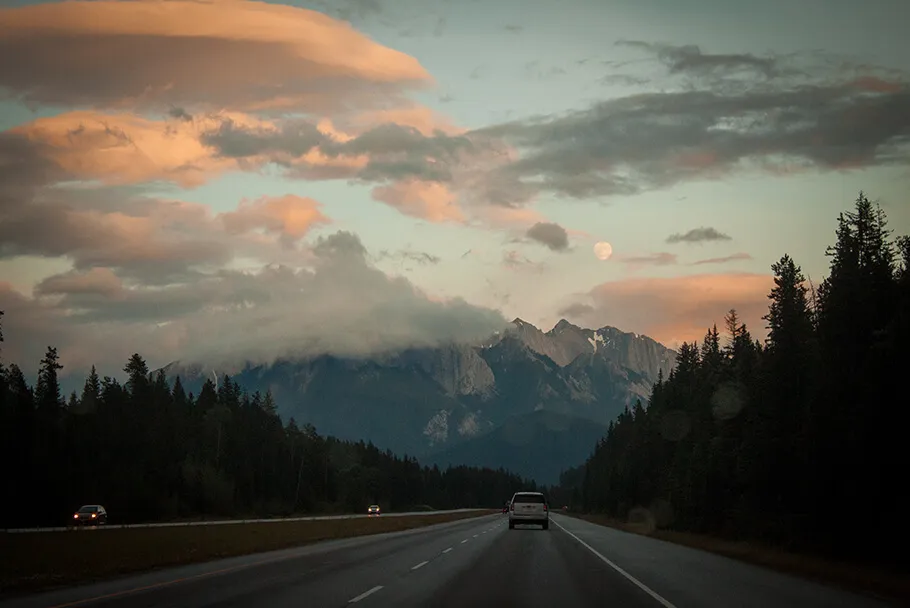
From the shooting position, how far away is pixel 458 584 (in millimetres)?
21016

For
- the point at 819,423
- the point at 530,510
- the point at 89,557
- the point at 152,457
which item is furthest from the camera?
the point at 152,457

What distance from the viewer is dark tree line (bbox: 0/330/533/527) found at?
84.2 metres

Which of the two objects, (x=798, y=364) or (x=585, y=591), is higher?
(x=798, y=364)

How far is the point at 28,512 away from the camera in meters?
79.8

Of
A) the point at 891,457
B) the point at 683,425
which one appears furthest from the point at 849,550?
the point at 683,425

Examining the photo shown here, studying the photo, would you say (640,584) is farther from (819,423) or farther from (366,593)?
(819,423)

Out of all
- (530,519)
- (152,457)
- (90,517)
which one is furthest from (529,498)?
(152,457)

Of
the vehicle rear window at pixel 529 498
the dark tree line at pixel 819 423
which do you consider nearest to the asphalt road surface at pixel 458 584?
the dark tree line at pixel 819 423

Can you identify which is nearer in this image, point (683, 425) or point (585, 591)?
point (585, 591)

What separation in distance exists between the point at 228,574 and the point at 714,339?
8573cm

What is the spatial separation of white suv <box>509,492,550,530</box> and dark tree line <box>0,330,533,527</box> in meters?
46.6

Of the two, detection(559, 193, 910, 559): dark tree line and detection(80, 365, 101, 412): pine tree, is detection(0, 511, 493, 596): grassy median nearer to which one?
detection(559, 193, 910, 559): dark tree line

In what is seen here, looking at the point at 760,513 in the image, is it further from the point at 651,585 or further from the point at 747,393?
the point at 651,585

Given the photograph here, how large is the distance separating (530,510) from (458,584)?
38661 millimetres
